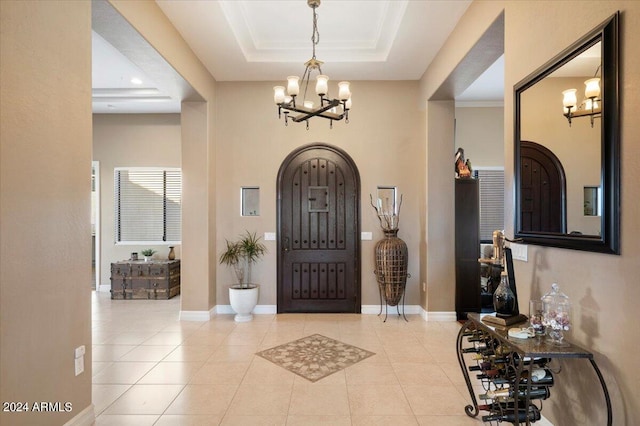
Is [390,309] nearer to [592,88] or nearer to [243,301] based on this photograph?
[243,301]

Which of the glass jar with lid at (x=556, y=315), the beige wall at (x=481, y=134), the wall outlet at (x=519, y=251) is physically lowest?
the glass jar with lid at (x=556, y=315)

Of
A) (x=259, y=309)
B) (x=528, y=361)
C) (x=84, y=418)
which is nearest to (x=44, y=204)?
(x=84, y=418)

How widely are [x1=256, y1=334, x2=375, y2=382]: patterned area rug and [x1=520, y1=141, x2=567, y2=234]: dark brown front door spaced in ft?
6.77

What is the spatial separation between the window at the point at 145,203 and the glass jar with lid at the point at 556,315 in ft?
21.2

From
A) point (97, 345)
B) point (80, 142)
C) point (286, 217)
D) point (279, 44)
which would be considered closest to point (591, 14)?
point (80, 142)

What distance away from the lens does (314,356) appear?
3734 mm

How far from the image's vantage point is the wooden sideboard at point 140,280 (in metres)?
6.48

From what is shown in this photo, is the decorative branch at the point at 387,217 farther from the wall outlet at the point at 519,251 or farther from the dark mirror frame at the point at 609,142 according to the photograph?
the dark mirror frame at the point at 609,142

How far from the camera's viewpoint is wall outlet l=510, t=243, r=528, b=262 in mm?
2576

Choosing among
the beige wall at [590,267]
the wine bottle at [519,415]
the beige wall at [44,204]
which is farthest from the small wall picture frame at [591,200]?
the beige wall at [44,204]

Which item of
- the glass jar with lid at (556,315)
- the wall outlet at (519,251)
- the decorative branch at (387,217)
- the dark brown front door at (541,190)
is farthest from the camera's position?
the decorative branch at (387,217)

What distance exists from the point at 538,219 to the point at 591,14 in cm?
116

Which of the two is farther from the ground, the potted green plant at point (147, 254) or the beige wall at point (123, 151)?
the beige wall at point (123, 151)

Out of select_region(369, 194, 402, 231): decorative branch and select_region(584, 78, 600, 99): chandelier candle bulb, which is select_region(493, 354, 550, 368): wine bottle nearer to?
select_region(584, 78, 600, 99): chandelier candle bulb
